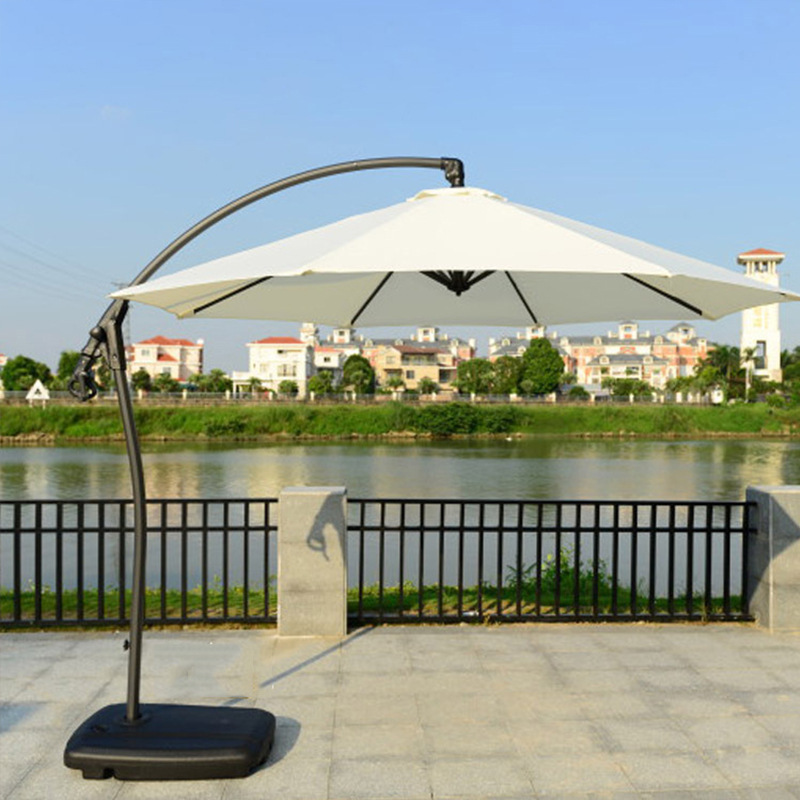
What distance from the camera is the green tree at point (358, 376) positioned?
83.9 m

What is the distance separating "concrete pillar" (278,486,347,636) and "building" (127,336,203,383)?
97509 millimetres

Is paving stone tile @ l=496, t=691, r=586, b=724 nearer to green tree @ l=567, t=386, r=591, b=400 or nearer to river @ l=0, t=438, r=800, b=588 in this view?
river @ l=0, t=438, r=800, b=588

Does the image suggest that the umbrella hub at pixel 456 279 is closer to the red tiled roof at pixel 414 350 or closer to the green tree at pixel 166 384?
the green tree at pixel 166 384

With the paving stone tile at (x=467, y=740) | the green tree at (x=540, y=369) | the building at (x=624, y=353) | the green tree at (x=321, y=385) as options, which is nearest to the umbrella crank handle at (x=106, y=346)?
the paving stone tile at (x=467, y=740)

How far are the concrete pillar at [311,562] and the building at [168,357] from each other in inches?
3839

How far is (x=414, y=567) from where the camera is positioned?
14.4 meters

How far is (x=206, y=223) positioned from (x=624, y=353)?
388 ft

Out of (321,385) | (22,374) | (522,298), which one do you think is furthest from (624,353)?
(522,298)

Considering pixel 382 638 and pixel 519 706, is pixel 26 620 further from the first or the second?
pixel 519 706

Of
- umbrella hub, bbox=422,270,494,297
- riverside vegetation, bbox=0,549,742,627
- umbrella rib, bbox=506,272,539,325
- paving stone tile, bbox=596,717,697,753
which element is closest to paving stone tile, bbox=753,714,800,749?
paving stone tile, bbox=596,717,697,753

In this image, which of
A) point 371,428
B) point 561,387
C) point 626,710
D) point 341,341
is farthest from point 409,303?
point 341,341

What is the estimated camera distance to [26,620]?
18.6ft

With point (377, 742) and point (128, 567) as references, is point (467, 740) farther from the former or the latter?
point (128, 567)

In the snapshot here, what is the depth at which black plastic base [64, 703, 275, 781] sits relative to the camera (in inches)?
134
